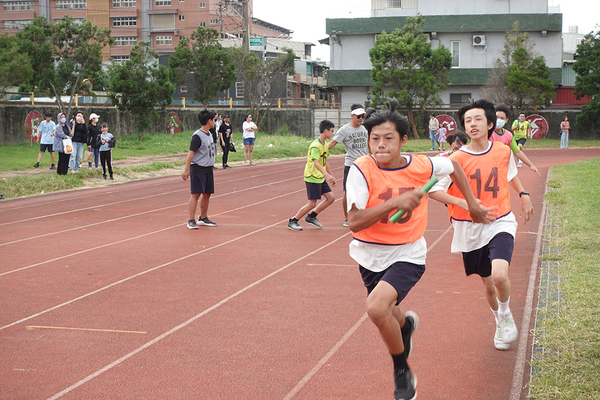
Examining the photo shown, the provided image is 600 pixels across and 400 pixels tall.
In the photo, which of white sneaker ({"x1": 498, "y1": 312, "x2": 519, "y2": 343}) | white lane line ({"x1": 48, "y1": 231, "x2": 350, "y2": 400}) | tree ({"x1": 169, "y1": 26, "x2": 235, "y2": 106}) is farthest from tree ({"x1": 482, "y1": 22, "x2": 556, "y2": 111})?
white sneaker ({"x1": 498, "y1": 312, "x2": 519, "y2": 343})

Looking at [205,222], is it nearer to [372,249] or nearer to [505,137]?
[505,137]

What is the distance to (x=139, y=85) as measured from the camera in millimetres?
34219

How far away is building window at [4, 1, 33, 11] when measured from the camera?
74.7 metres

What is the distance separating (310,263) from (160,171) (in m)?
14.2

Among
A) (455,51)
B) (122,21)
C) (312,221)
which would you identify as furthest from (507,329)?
(122,21)

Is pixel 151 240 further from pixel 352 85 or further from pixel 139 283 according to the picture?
pixel 352 85

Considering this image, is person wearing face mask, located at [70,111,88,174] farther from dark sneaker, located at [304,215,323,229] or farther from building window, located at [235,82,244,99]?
building window, located at [235,82,244,99]

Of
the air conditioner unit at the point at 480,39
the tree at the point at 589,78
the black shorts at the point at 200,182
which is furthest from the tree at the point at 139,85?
the black shorts at the point at 200,182

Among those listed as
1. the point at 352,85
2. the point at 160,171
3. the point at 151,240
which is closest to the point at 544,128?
the point at 352,85

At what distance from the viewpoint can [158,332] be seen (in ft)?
18.3

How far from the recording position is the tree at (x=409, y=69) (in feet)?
129

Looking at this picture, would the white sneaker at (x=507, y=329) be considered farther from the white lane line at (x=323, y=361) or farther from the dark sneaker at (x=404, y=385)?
the dark sneaker at (x=404, y=385)

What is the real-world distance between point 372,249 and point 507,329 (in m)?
1.47

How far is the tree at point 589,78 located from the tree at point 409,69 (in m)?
7.32
